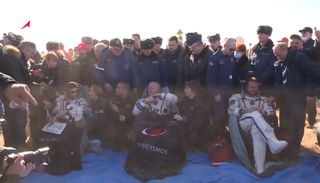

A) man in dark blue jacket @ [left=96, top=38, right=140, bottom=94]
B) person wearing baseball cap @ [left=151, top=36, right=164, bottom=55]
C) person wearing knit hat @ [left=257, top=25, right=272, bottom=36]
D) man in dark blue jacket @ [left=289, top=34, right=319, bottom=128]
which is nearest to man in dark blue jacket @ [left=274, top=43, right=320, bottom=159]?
man in dark blue jacket @ [left=289, top=34, right=319, bottom=128]

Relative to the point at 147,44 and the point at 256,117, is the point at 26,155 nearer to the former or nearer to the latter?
the point at 256,117

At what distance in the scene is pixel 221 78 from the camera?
6219 mm

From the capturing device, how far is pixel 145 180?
505 cm

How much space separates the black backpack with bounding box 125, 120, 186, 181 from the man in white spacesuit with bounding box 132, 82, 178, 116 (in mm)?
531

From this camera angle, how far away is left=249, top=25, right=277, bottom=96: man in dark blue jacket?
19.6ft

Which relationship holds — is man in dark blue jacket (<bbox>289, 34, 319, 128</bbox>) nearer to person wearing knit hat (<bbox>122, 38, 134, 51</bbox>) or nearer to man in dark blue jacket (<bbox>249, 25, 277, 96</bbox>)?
man in dark blue jacket (<bbox>249, 25, 277, 96</bbox>)

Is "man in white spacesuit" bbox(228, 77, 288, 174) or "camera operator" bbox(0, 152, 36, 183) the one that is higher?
"camera operator" bbox(0, 152, 36, 183)

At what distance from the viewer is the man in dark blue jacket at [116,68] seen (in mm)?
6535

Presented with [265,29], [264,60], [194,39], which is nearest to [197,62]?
[194,39]

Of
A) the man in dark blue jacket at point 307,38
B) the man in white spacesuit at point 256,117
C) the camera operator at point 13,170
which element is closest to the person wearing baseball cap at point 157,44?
the man in white spacesuit at point 256,117

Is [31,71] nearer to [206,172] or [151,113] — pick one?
[151,113]

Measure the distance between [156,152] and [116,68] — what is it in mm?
1900

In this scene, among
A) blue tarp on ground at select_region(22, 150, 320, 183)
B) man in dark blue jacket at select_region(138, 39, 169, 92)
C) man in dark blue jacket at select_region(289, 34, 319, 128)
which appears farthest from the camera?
man in dark blue jacket at select_region(138, 39, 169, 92)

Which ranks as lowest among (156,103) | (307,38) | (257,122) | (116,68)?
(257,122)
